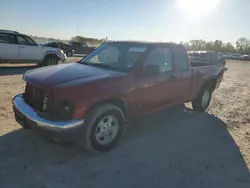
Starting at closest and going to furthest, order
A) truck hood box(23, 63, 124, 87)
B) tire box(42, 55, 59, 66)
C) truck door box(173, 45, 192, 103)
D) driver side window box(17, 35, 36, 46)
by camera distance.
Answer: truck hood box(23, 63, 124, 87) → truck door box(173, 45, 192, 103) → driver side window box(17, 35, 36, 46) → tire box(42, 55, 59, 66)

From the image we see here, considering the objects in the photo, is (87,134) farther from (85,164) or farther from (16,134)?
(16,134)

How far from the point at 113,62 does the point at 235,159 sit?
2679mm

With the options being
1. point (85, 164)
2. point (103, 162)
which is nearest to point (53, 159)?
point (85, 164)

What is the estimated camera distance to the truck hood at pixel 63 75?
12.6ft

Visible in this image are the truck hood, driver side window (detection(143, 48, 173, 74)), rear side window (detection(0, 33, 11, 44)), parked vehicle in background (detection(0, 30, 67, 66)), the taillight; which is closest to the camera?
the taillight

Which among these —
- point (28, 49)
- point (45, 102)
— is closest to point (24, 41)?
point (28, 49)

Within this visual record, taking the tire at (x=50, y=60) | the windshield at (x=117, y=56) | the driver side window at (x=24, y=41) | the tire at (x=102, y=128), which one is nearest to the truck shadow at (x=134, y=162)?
the tire at (x=102, y=128)

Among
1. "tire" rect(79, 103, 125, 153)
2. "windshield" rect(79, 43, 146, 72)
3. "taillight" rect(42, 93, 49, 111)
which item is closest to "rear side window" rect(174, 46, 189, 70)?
"windshield" rect(79, 43, 146, 72)

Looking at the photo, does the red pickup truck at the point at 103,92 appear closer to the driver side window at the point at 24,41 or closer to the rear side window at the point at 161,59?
the rear side window at the point at 161,59

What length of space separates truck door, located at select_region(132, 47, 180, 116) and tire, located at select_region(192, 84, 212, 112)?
1.44 metres

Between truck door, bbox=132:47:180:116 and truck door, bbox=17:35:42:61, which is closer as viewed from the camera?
truck door, bbox=132:47:180:116

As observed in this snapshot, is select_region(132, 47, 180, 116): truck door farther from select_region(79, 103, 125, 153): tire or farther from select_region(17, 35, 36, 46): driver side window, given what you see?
select_region(17, 35, 36, 46): driver side window

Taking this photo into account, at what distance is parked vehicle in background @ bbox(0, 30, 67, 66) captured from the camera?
1239 centimetres

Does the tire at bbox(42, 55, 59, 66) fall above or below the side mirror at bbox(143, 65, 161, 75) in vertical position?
below
